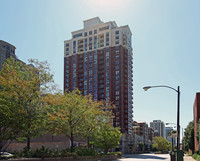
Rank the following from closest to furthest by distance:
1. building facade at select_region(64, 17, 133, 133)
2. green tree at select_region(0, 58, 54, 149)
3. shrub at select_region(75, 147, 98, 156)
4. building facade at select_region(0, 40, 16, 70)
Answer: green tree at select_region(0, 58, 54, 149) < shrub at select_region(75, 147, 98, 156) < building facade at select_region(64, 17, 133, 133) < building facade at select_region(0, 40, 16, 70)

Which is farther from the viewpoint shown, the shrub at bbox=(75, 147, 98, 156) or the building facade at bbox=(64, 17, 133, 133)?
the building facade at bbox=(64, 17, 133, 133)

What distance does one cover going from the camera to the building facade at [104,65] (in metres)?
110

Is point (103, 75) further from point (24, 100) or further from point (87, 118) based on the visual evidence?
point (24, 100)

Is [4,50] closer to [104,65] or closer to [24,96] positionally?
[104,65]

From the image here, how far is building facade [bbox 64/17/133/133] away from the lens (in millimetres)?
110125

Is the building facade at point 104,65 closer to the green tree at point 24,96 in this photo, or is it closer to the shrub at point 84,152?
the shrub at point 84,152

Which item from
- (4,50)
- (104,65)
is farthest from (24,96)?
(4,50)

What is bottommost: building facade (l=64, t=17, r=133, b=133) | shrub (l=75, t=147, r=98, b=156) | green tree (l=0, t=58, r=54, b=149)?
shrub (l=75, t=147, r=98, b=156)

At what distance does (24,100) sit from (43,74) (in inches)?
216

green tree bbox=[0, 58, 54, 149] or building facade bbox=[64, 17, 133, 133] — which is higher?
building facade bbox=[64, 17, 133, 133]

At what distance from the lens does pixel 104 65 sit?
379 ft

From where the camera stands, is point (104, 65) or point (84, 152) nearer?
point (84, 152)

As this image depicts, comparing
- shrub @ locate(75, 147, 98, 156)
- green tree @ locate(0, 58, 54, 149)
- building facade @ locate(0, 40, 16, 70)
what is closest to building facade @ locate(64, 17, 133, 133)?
building facade @ locate(0, 40, 16, 70)

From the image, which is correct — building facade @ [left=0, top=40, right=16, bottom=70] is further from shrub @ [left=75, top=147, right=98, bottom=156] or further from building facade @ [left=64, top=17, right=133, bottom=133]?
shrub @ [left=75, top=147, right=98, bottom=156]
